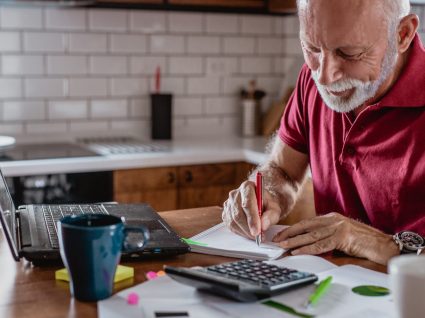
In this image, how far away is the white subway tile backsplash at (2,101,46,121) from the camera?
3.13 metres

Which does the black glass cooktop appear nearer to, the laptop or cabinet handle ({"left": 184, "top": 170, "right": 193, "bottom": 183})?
cabinet handle ({"left": 184, "top": 170, "right": 193, "bottom": 183})

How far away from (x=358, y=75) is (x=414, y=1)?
1.27 m

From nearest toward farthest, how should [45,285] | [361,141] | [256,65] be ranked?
1. [45,285]
2. [361,141]
3. [256,65]

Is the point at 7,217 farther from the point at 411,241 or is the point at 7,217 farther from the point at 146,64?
the point at 146,64

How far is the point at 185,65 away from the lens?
11.3 ft

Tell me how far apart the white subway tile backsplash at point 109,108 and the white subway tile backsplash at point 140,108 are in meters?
0.04

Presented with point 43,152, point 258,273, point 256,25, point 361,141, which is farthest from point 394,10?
point 256,25

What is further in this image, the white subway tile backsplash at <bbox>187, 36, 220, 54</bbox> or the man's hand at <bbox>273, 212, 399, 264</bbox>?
the white subway tile backsplash at <bbox>187, 36, 220, 54</bbox>

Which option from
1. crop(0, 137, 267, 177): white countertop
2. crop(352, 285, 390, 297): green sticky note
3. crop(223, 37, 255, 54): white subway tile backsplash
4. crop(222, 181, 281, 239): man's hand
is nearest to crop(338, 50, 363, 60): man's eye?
crop(222, 181, 281, 239): man's hand

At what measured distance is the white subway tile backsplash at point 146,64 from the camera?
334 centimetres

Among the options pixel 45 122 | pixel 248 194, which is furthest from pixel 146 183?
pixel 248 194

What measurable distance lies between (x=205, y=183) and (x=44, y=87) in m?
0.91

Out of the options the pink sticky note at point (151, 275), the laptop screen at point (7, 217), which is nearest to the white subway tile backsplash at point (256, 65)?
the laptop screen at point (7, 217)

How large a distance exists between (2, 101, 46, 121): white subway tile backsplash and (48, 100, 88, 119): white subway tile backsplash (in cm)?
4
